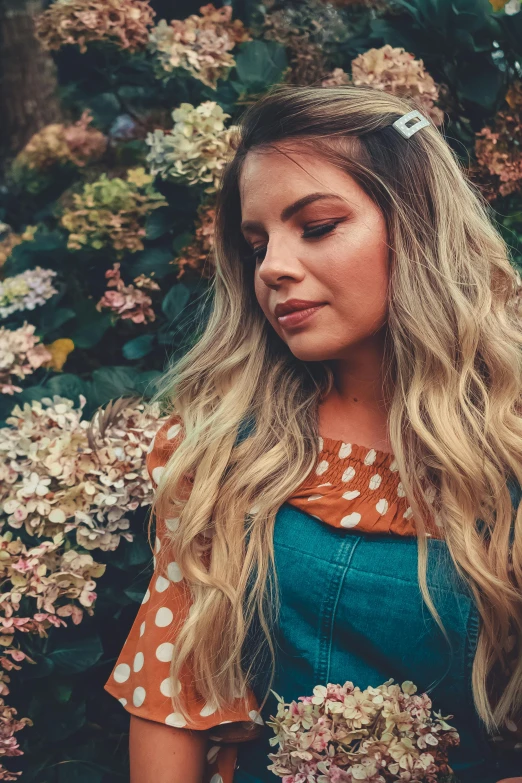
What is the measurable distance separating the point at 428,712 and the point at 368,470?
44 cm

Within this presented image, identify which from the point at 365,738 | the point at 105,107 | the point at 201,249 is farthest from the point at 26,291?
→ the point at 365,738

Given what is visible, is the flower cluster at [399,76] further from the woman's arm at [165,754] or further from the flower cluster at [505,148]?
the woman's arm at [165,754]

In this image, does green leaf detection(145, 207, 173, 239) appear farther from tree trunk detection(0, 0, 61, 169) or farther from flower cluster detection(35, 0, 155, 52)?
tree trunk detection(0, 0, 61, 169)

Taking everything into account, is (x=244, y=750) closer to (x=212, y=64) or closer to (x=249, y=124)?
(x=249, y=124)

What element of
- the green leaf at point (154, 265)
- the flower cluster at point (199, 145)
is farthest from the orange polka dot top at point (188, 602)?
the flower cluster at point (199, 145)

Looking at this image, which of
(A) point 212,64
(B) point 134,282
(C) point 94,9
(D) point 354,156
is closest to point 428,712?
(D) point 354,156

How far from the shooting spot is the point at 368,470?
4.89ft

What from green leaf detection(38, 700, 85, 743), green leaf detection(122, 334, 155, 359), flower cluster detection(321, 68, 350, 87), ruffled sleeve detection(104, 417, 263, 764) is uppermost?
flower cluster detection(321, 68, 350, 87)

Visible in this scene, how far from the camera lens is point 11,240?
259cm

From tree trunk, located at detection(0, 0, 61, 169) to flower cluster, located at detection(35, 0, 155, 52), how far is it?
1.39 feet

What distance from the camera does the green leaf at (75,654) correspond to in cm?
174

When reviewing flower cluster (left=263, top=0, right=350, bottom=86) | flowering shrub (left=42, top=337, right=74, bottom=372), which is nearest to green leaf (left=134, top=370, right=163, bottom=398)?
flowering shrub (left=42, top=337, right=74, bottom=372)

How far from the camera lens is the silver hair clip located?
1.49 metres

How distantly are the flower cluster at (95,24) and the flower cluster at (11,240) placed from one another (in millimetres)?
569
